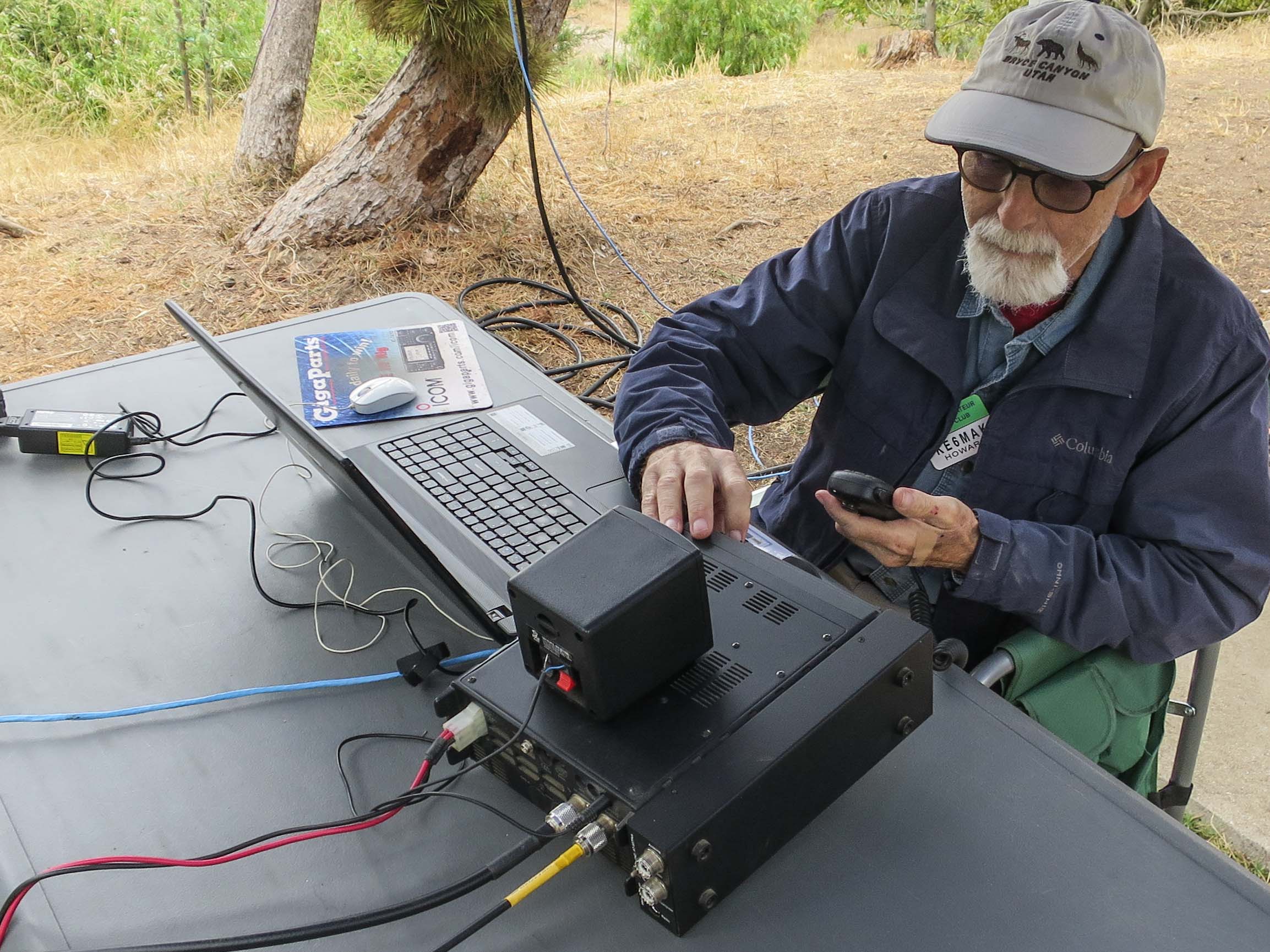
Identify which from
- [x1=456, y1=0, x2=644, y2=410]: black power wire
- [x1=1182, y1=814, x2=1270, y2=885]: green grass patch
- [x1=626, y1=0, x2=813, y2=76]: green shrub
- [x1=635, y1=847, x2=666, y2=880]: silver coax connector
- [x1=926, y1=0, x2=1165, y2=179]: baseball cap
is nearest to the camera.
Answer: [x1=635, y1=847, x2=666, y2=880]: silver coax connector

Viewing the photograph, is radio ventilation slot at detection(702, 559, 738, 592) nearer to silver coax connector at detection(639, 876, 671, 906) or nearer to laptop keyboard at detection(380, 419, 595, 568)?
laptop keyboard at detection(380, 419, 595, 568)

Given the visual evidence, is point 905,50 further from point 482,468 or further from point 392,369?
point 482,468

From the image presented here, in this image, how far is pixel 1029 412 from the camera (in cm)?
137

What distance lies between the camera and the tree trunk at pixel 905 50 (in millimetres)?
8586

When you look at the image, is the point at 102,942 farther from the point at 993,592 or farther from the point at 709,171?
the point at 709,171

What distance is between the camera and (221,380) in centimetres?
165

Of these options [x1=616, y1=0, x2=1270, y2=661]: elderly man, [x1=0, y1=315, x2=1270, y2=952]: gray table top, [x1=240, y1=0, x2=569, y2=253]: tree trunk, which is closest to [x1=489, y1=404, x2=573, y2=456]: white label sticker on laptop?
[x1=616, y1=0, x2=1270, y2=661]: elderly man

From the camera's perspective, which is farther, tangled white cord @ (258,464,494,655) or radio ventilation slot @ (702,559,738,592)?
tangled white cord @ (258,464,494,655)

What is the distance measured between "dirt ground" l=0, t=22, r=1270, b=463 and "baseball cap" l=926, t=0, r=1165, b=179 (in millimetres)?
1840

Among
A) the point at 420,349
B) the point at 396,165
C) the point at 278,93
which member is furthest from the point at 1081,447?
the point at 278,93

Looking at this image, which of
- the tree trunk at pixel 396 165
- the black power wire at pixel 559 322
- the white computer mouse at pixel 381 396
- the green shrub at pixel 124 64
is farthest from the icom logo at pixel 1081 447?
the green shrub at pixel 124 64

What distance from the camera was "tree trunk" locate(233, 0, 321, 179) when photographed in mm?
4328

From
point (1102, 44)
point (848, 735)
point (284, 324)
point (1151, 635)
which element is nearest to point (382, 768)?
point (848, 735)

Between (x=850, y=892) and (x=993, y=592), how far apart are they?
1.66 ft
